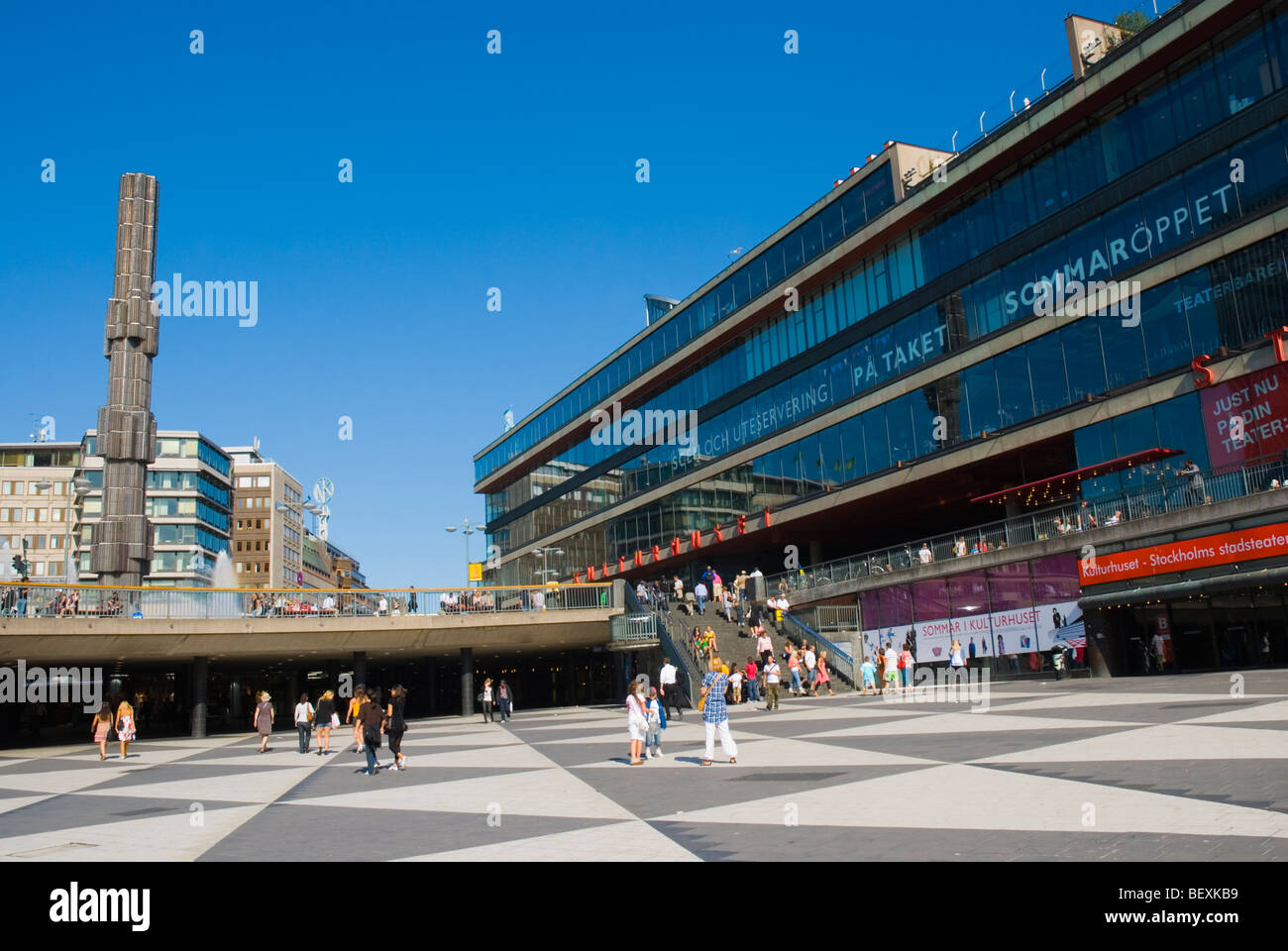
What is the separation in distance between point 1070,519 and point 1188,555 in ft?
16.2

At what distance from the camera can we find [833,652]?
115 ft

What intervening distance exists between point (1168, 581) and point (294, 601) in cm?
2769

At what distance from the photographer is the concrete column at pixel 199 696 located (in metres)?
34.8

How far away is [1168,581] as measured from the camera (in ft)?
91.8

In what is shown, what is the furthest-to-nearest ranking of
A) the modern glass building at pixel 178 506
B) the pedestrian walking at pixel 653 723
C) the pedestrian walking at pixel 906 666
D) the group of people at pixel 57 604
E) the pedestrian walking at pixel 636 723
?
1. the modern glass building at pixel 178 506
2. the pedestrian walking at pixel 906 666
3. the group of people at pixel 57 604
4. the pedestrian walking at pixel 653 723
5. the pedestrian walking at pixel 636 723

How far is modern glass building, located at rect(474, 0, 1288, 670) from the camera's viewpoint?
3003 cm

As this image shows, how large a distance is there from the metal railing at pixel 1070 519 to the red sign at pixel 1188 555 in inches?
39.5

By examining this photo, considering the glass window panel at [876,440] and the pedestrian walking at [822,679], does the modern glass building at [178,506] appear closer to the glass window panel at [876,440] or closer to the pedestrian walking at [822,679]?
the glass window panel at [876,440]

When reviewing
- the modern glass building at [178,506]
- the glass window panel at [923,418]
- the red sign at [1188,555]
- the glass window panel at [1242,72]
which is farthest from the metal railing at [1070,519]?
the modern glass building at [178,506]

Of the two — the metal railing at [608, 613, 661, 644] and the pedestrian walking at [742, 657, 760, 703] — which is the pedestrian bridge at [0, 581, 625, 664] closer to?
the metal railing at [608, 613, 661, 644]

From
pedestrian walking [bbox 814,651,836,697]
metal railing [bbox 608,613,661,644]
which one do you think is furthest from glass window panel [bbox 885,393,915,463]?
metal railing [bbox 608,613,661,644]

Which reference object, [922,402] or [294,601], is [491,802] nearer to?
[294,601]

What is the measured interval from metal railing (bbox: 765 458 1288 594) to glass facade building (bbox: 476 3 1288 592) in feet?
6.13
